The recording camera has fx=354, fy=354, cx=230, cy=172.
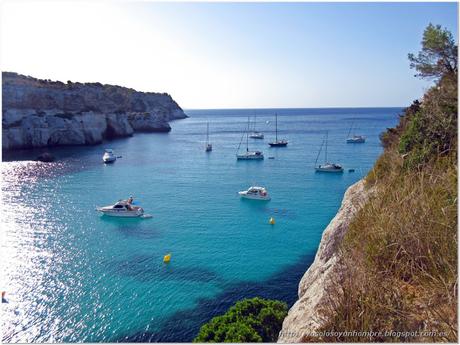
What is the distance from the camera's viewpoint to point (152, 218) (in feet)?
97.6

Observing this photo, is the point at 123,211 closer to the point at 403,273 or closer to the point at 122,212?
the point at 122,212

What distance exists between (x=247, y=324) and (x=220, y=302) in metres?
5.10

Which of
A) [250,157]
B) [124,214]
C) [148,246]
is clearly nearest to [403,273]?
[148,246]

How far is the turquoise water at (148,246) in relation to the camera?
16.1m

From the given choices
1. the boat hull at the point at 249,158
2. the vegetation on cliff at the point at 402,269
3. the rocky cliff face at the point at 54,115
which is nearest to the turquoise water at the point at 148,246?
the boat hull at the point at 249,158

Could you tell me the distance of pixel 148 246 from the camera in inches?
944

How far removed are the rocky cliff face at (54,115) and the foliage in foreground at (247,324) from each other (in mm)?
61375

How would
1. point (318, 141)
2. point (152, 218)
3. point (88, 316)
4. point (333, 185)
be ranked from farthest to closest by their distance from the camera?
point (318, 141), point (333, 185), point (152, 218), point (88, 316)

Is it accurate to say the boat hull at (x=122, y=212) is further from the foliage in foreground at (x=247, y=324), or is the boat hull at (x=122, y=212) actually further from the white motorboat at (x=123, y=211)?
the foliage in foreground at (x=247, y=324)

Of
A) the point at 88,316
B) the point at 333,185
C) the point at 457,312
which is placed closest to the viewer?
the point at 457,312

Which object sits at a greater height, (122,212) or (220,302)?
(122,212)

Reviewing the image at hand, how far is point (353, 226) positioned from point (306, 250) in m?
16.4

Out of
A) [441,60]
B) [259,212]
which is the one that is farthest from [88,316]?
[441,60]

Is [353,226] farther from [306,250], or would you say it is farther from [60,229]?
[60,229]
